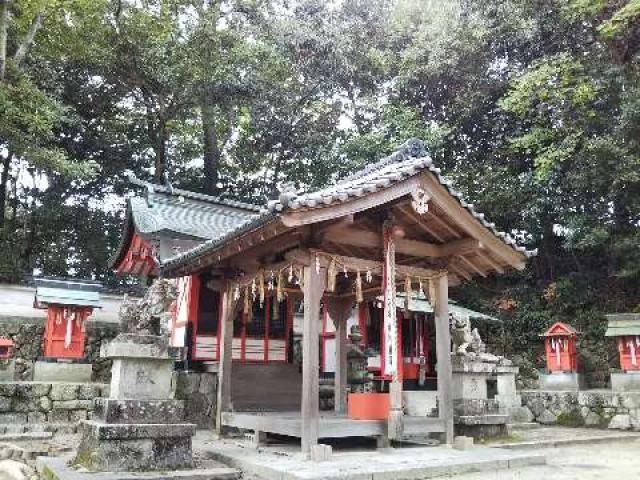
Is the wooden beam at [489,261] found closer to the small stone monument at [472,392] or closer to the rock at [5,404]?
the small stone monument at [472,392]

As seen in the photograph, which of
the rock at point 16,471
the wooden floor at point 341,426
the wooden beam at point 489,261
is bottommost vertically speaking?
the rock at point 16,471

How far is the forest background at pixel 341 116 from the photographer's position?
727 inches

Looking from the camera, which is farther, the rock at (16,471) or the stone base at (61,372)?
the stone base at (61,372)

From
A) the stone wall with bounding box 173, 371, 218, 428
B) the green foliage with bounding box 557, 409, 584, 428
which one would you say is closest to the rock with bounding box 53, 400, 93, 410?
the stone wall with bounding box 173, 371, 218, 428

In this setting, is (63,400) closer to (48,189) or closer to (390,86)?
(48,189)

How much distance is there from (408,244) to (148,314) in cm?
445

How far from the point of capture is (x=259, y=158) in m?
26.6

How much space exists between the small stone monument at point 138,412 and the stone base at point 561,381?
1289 cm

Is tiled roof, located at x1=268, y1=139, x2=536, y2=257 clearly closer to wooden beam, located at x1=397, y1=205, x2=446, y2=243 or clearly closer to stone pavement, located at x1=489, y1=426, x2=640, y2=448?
wooden beam, located at x1=397, y1=205, x2=446, y2=243

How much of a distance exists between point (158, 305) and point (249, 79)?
17.9m

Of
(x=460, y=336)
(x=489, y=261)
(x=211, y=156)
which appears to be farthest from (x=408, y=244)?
(x=211, y=156)

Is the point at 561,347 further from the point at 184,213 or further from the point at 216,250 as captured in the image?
the point at 184,213

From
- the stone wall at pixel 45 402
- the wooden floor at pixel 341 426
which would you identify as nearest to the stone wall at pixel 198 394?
the stone wall at pixel 45 402

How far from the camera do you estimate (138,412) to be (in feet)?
21.6
